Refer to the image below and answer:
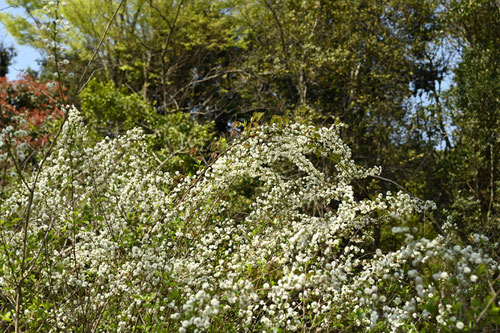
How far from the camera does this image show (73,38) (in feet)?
44.3

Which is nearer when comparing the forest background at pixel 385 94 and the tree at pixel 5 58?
the forest background at pixel 385 94

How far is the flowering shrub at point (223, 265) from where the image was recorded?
6.70ft

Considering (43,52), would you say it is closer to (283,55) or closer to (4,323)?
(283,55)

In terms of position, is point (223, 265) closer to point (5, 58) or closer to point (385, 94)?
point (385, 94)

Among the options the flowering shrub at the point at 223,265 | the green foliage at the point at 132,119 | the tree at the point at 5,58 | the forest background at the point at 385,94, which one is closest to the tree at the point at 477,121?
the forest background at the point at 385,94

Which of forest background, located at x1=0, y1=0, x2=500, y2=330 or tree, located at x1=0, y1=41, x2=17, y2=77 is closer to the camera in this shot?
forest background, located at x1=0, y1=0, x2=500, y2=330

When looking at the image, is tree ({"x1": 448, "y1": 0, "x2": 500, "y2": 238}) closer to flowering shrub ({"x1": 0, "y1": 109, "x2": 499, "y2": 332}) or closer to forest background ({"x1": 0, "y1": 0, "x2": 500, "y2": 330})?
forest background ({"x1": 0, "y1": 0, "x2": 500, "y2": 330})

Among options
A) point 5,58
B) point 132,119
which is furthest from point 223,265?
point 5,58

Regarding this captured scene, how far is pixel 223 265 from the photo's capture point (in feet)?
10.3

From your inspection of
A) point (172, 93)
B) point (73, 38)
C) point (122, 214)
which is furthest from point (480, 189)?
point (73, 38)

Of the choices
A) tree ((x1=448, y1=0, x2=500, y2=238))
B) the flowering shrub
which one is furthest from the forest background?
the flowering shrub

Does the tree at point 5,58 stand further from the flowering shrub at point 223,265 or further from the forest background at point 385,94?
the flowering shrub at point 223,265

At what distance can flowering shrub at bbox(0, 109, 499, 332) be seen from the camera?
204 centimetres

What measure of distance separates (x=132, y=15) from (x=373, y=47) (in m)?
7.43
